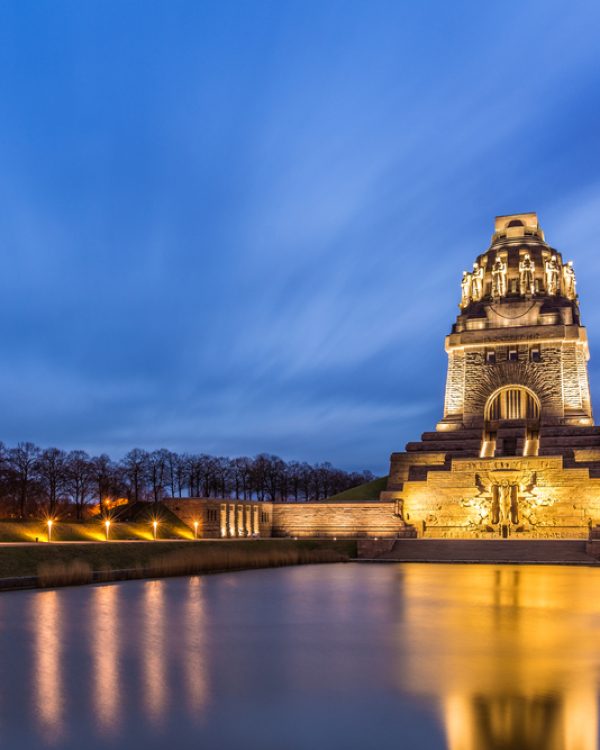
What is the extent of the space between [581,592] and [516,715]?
14.1m

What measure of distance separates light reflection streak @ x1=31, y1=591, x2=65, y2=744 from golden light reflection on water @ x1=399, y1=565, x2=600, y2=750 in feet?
11.9

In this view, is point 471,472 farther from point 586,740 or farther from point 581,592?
point 586,740

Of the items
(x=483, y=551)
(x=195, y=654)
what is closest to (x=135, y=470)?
(x=483, y=551)

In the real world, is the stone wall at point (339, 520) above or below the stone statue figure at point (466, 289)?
below

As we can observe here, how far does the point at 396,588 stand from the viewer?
22.0 m

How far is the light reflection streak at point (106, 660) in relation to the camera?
25.9 ft

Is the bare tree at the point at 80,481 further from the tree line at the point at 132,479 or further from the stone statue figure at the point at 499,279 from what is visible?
the stone statue figure at the point at 499,279

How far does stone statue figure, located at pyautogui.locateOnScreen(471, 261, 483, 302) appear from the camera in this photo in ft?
178

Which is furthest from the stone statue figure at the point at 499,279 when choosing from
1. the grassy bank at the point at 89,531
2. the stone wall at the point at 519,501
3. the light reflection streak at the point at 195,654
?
the light reflection streak at the point at 195,654

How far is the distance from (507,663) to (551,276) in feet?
149

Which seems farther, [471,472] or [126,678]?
[471,472]

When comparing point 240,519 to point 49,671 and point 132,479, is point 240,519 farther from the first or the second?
point 49,671

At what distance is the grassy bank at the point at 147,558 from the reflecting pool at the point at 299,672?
317 centimetres

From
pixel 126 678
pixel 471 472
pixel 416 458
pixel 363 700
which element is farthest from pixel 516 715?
pixel 416 458
